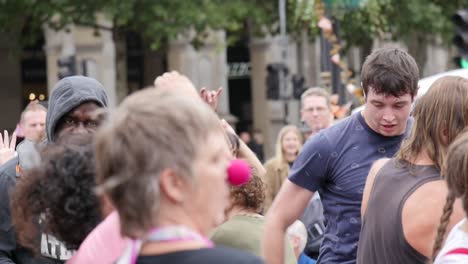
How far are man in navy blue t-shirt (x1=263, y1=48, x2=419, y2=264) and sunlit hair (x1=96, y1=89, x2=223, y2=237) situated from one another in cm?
274

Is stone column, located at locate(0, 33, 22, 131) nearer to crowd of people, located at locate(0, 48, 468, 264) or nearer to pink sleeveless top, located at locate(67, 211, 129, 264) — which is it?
crowd of people, located at locate(0, 48, 468, 264)

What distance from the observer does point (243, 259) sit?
108 inches

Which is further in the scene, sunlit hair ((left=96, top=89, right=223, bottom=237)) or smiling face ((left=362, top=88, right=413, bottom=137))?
smiling face ((left=362, top=88, right=413, bottom=137))

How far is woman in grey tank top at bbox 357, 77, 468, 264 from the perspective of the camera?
14.5 ft

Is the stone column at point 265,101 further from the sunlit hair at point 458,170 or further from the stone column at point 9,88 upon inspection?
the sunlit hair at point 458,170

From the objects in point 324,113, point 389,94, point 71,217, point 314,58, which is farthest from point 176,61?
point 71,217

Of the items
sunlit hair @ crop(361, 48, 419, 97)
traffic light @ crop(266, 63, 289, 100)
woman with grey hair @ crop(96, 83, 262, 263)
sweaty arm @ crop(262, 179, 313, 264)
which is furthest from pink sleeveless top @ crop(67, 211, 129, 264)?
traffic light @ crop(266, 63, 289, 100)

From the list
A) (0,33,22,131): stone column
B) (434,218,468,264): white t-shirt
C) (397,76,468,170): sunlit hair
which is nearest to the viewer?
(434,218,468,264): white t-shirt

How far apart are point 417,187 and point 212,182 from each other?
185cm

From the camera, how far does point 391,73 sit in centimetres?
552

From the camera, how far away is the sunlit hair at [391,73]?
5.50m

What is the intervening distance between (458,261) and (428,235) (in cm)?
68

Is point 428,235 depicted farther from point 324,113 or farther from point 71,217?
point 324,113

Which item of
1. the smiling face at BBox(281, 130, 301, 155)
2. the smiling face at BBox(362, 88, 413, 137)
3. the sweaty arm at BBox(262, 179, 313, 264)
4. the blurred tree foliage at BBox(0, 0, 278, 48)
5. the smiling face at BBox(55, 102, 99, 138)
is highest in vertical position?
the smiling face at BBox(55, 102, 99, 138)
